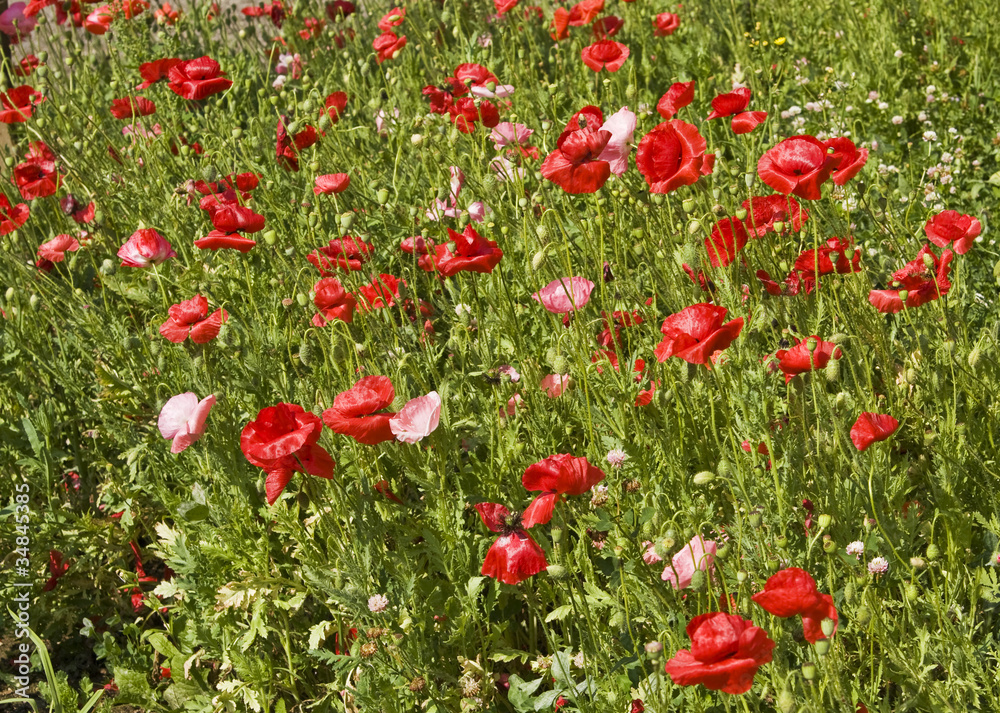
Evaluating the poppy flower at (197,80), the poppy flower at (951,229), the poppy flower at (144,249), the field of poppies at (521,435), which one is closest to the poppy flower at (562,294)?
the field of poppies at (521,435)

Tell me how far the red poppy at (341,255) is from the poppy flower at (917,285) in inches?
52.0

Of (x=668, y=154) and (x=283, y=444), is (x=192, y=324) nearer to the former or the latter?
(x=283, y=444)

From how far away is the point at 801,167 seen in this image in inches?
74.3

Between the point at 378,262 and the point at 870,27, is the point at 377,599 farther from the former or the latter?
the point at 870,27

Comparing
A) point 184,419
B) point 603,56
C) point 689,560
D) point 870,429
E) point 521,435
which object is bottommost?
point 521,435

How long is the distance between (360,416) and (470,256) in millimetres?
551

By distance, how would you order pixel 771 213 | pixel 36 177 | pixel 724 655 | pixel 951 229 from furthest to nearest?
pixel 36 177, pixel 771 213, pixel 951 229, pixel 724 655

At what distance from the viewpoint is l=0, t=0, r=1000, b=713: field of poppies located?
5.68 ft

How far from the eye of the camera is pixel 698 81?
4047mm

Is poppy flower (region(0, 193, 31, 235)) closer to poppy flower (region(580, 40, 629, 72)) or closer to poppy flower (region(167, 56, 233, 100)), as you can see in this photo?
poppy flower (region(167, 56, 233, 100))

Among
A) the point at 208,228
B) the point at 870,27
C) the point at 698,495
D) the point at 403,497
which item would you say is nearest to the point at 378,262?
the point at 208,228

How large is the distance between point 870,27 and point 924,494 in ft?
10.1

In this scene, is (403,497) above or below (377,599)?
below

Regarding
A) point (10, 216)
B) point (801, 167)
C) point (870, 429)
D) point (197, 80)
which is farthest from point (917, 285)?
point (10, 216)
